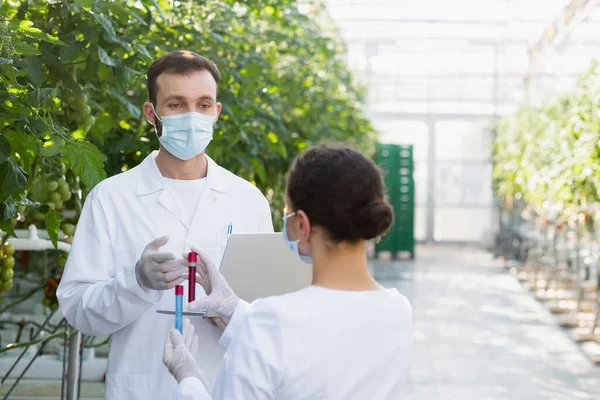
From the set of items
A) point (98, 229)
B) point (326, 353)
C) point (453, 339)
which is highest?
point (98, 229)

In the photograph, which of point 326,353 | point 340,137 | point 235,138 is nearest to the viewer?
point 326,353

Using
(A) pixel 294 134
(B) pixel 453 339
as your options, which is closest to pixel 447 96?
(B) pixel 453 339

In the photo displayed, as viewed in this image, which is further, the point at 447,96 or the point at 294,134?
the point at 447,96

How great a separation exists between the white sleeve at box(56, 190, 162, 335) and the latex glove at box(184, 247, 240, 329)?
Answer: 0.58ft

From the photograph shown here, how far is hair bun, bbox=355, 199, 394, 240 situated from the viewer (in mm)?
1615

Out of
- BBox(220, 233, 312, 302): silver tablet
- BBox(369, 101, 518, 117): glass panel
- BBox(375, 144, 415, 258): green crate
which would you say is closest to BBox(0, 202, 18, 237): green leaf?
BBox(220, 233, 312, 302): silver tablet

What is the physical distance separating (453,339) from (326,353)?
659 centimetres

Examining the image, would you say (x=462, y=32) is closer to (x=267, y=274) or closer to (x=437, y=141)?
(x=437, y=141)

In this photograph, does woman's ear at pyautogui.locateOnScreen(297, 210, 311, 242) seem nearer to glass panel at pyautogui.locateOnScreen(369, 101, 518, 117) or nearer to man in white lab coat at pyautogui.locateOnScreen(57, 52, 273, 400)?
man in white lab coat at pyautogui.locateOnScreen(57, 52, 273, 400)

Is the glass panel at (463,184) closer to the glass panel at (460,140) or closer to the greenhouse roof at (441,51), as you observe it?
the glass panel at (460,140)

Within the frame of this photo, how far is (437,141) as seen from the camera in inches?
711

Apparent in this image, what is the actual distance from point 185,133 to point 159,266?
383mm

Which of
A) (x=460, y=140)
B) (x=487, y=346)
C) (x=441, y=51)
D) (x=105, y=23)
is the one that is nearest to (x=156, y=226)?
(x=105, y=23)

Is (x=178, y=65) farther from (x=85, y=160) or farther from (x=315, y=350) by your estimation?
(x=315, y=350)
